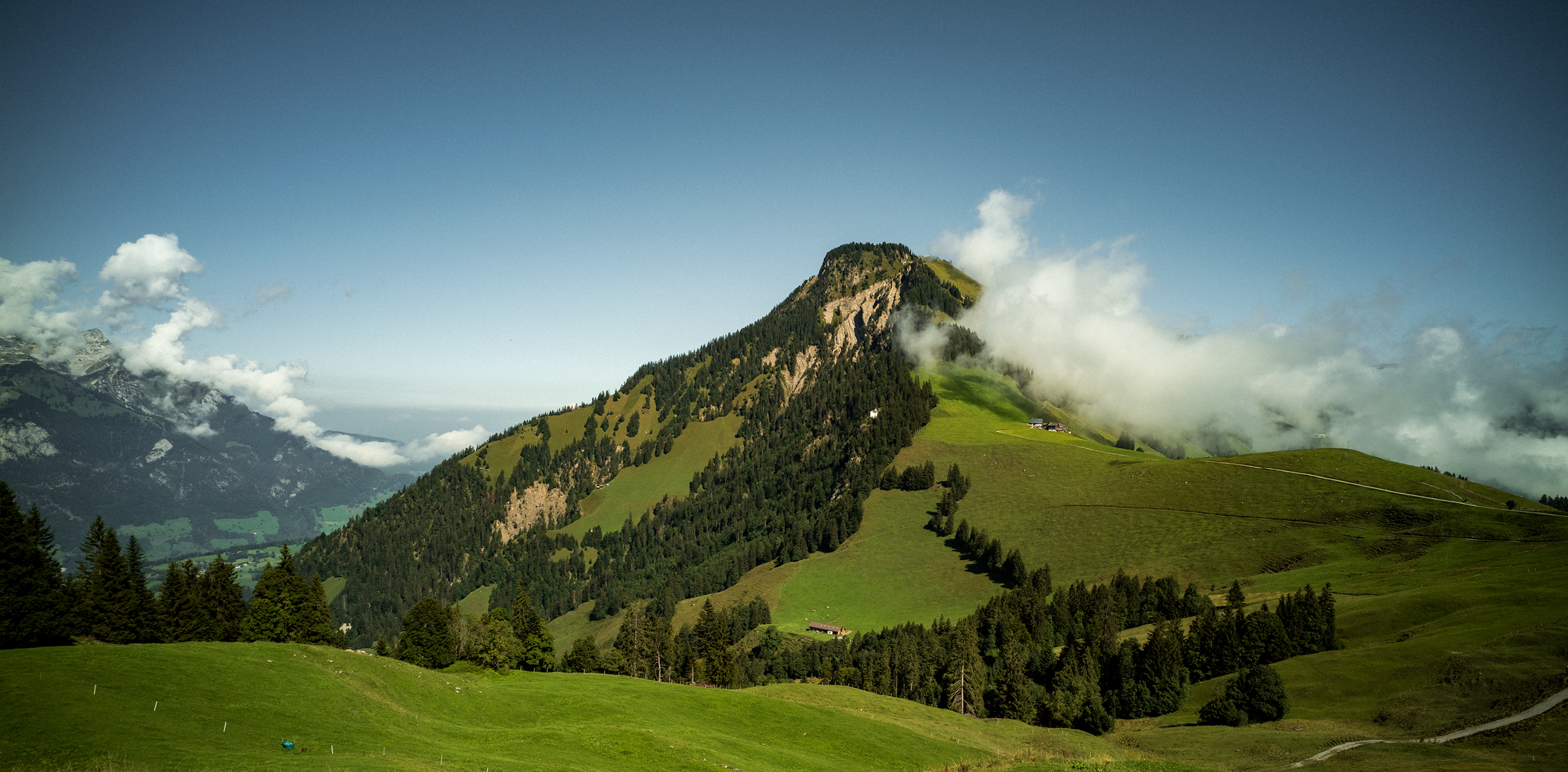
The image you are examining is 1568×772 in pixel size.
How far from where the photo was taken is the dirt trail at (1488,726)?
56656 millimetres

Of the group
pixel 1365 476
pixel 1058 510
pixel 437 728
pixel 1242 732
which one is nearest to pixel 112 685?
pixel 437 728

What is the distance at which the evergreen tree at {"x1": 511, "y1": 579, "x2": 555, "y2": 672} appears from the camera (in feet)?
321

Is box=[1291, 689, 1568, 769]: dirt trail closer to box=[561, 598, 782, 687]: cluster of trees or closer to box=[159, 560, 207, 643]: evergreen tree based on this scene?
box=[561, 598, 782, 687]: cluster of trees

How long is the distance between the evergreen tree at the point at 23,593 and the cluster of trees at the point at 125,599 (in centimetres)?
7

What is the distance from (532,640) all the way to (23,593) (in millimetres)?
51387

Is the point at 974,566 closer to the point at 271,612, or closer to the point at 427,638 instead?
the point at 427,638

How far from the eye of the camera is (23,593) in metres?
64.7

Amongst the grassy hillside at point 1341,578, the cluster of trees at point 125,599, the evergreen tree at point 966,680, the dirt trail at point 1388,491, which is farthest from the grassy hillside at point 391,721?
the dirt trail at point 1388,491

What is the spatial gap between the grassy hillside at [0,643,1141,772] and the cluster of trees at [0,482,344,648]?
26.9m

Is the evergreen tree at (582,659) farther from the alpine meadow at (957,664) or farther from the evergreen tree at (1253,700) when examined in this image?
the evergreen tree at (1253,700)

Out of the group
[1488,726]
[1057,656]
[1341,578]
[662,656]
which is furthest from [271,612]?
[1341,578]

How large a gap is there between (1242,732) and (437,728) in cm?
7611

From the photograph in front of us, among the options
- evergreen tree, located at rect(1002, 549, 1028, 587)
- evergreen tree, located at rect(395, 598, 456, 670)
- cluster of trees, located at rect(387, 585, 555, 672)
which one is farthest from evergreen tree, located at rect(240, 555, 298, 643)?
evergreen tree, located at rect(1002, 549, 1028, 587)

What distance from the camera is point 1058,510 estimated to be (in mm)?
188875
